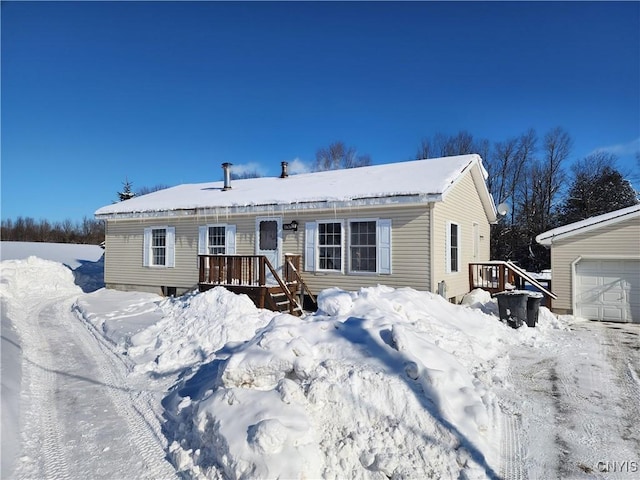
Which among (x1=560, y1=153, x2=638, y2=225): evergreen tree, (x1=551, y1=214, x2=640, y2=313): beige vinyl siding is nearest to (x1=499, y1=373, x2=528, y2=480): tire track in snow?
(x1=551, y1=214, x2=640, y2=313): beige vinyl siding

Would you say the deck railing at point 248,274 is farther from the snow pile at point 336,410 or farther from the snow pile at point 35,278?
the snow pile at point 35,278

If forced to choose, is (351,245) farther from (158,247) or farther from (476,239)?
(158,247)

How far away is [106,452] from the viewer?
400 centimetres

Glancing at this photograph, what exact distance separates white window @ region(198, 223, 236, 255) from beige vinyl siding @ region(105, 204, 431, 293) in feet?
0.52

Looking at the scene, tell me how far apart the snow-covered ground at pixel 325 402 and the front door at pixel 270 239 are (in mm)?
4009

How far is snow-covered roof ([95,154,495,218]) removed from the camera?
10.3m

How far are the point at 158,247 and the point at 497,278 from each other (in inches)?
439

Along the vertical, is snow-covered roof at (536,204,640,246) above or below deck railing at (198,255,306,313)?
above

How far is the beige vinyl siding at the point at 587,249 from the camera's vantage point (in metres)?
10.7

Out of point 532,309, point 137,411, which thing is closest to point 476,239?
point 532,309

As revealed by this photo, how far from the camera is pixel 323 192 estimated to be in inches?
456

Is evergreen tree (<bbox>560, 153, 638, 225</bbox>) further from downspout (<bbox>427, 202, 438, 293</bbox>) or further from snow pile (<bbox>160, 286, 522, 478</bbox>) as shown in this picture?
snow pile (<bbox>160, 286, 522, 478</bbox>)

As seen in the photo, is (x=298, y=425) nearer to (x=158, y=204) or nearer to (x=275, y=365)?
(x=275, y=365)

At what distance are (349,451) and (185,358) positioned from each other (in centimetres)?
377
